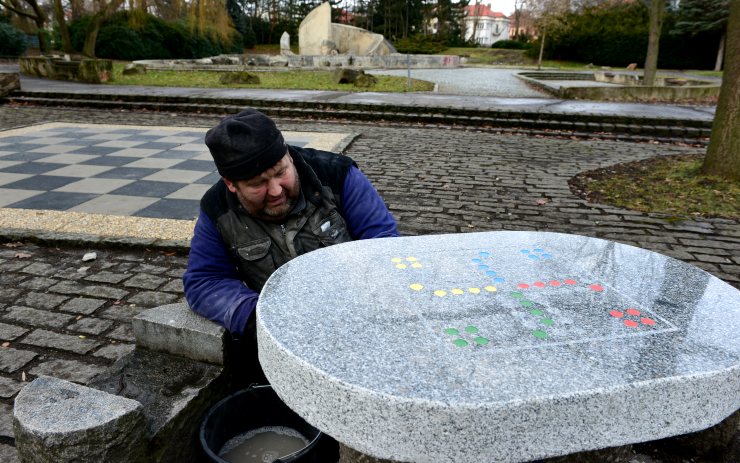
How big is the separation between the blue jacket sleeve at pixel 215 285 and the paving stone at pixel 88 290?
1.54 m

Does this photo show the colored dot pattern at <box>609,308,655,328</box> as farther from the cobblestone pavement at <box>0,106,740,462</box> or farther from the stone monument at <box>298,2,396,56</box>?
the stone monument at <box>298,2,396,56</box>

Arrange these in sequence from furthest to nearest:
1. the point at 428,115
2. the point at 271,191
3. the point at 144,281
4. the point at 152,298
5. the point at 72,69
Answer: the point at 72,69
the point at 428,115
the point at 144,281
the point at 152,298
the point at 271,191

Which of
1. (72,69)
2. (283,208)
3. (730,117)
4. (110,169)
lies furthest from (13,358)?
(72,69)

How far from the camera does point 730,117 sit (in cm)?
619

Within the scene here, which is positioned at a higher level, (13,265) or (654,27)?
(654,27)

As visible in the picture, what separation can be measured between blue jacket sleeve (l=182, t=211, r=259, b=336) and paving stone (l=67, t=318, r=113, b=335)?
1203 mm

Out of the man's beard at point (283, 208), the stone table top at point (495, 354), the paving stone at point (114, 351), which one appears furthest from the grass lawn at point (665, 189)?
the paving stone at point (114, 351)

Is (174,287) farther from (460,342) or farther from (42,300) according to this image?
(460,342)

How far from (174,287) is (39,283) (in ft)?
3.19

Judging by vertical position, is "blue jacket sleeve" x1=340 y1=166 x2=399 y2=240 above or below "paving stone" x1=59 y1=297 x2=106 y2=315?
above

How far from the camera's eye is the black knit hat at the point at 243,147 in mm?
1979

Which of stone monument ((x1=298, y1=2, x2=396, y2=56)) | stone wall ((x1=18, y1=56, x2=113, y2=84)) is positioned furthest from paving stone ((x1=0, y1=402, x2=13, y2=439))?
stone monument ((x1=298, y1=2, x2=396, y2=56))

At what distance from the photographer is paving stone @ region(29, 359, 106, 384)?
2.62m

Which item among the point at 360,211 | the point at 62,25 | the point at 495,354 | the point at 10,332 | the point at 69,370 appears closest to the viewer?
the point at 495,354
